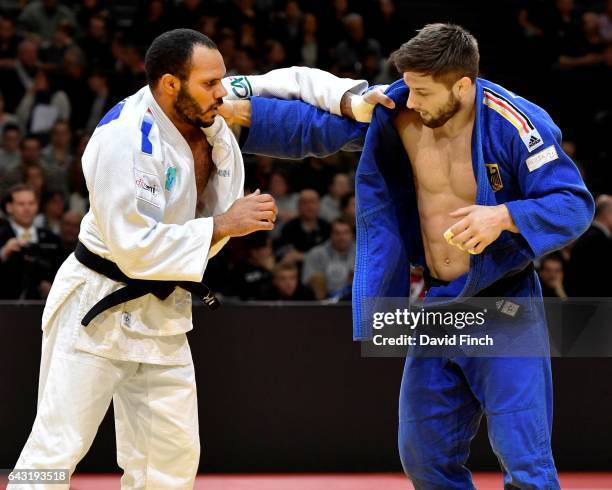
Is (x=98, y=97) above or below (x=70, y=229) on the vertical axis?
above

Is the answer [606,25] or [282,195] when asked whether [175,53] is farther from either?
[606,25]

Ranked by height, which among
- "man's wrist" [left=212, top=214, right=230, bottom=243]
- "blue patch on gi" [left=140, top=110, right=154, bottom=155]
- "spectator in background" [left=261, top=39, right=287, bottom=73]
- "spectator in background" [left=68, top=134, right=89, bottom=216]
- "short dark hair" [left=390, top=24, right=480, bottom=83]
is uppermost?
"spectator in background" [left=261, top=39, right=287, bottom=73]

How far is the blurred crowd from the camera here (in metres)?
6.52

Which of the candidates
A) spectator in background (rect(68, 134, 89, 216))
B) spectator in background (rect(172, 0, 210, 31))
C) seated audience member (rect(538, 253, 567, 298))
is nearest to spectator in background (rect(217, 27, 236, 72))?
spectator in background (rect(172, 0, 210, 31))

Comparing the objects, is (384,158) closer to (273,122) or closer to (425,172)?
(425,172)

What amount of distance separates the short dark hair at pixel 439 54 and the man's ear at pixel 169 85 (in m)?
A: 0.74

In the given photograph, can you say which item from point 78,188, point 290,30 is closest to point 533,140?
point 78,188

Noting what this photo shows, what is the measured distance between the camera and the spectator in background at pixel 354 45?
9.92m

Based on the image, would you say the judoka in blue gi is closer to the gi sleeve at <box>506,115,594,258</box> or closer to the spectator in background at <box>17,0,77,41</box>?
the gi sleeve at <box>506,115,594,258</box>

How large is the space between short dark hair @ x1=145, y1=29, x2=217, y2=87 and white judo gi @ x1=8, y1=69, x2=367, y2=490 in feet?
0.36

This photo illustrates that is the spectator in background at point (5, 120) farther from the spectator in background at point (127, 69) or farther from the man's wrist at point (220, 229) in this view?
the man's wrist at point (220, 229)

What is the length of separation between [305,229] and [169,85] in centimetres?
425

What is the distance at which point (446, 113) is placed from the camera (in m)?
3.31

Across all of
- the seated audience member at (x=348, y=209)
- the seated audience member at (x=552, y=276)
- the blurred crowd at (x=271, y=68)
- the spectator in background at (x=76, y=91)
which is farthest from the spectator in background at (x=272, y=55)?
the seated audience member at (x=552, y=276)
